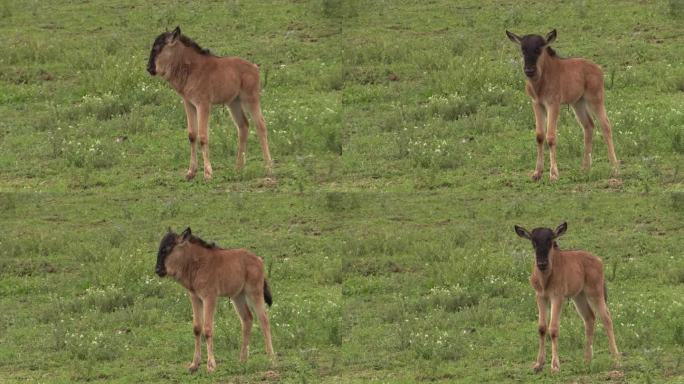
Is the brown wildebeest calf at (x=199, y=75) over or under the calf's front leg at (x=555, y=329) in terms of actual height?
over

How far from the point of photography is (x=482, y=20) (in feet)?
105

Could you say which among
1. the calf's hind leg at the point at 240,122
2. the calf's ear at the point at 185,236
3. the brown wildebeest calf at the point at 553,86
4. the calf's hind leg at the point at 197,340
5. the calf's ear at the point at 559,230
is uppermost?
the brown wildebeest calf at the point at 553,86

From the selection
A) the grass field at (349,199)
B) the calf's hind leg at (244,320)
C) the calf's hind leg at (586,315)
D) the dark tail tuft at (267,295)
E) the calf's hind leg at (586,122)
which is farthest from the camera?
the calf's hind leg at (586,122)

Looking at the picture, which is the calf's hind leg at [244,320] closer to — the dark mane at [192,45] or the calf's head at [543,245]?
the dark mane at [192,45]

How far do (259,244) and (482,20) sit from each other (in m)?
7.48

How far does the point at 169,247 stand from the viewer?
21922 millimetres

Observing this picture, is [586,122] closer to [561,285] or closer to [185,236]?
[561,285]

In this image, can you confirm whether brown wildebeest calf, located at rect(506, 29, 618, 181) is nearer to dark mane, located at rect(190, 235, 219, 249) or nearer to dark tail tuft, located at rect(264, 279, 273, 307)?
dark tail tuft, located at rect(264, 279, 273, 307)

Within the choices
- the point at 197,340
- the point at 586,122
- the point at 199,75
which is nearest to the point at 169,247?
the point at 197,340

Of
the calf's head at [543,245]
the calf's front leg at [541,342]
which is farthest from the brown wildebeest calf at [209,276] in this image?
the calf's head at [543,245]

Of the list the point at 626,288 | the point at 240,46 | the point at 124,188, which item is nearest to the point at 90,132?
Answer: the point at 124,188

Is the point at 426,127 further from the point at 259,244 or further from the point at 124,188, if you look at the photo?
the point at 124,188

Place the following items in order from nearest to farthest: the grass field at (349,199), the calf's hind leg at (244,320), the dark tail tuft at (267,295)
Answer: the calf's hind leg at (244,320)
the dark tail tuft at (267,295)
the grass field at (349,199)

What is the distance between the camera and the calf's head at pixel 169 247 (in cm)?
2186
